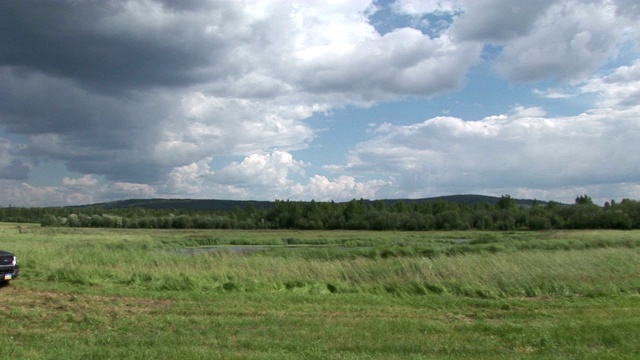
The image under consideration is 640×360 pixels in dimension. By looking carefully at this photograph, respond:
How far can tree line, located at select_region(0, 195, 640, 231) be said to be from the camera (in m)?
106

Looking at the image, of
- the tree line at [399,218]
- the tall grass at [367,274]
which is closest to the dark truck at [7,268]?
the tall grass at [367,274]

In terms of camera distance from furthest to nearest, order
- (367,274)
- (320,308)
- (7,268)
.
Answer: (367,274) → (7,268) → (320,308)

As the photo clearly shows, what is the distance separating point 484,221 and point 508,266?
345 feet

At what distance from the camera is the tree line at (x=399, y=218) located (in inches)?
4156

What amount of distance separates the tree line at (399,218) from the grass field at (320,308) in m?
91.9

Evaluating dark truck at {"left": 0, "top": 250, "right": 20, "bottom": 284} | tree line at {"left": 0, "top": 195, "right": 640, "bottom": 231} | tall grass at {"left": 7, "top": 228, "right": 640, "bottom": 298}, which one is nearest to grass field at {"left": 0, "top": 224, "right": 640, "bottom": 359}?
tall grass at {"left": 7, "top": 228, "right": 640, "bottom": 298}

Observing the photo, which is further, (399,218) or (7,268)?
(399,218)

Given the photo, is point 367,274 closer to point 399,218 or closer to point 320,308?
point 320,308

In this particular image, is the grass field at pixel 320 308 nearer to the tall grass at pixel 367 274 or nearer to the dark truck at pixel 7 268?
the tall grass at pixel 367 274

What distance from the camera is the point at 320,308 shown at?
12.4 metres

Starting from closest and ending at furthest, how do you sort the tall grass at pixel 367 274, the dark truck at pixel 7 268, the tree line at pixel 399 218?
the dark truck at pixel 7 268, the tall grass at pixel 367 274, the tree line at pixel 399 218

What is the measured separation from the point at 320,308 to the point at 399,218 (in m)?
111

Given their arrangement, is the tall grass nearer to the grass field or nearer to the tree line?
the grass field

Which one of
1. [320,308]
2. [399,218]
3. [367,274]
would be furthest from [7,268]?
[399,218]
